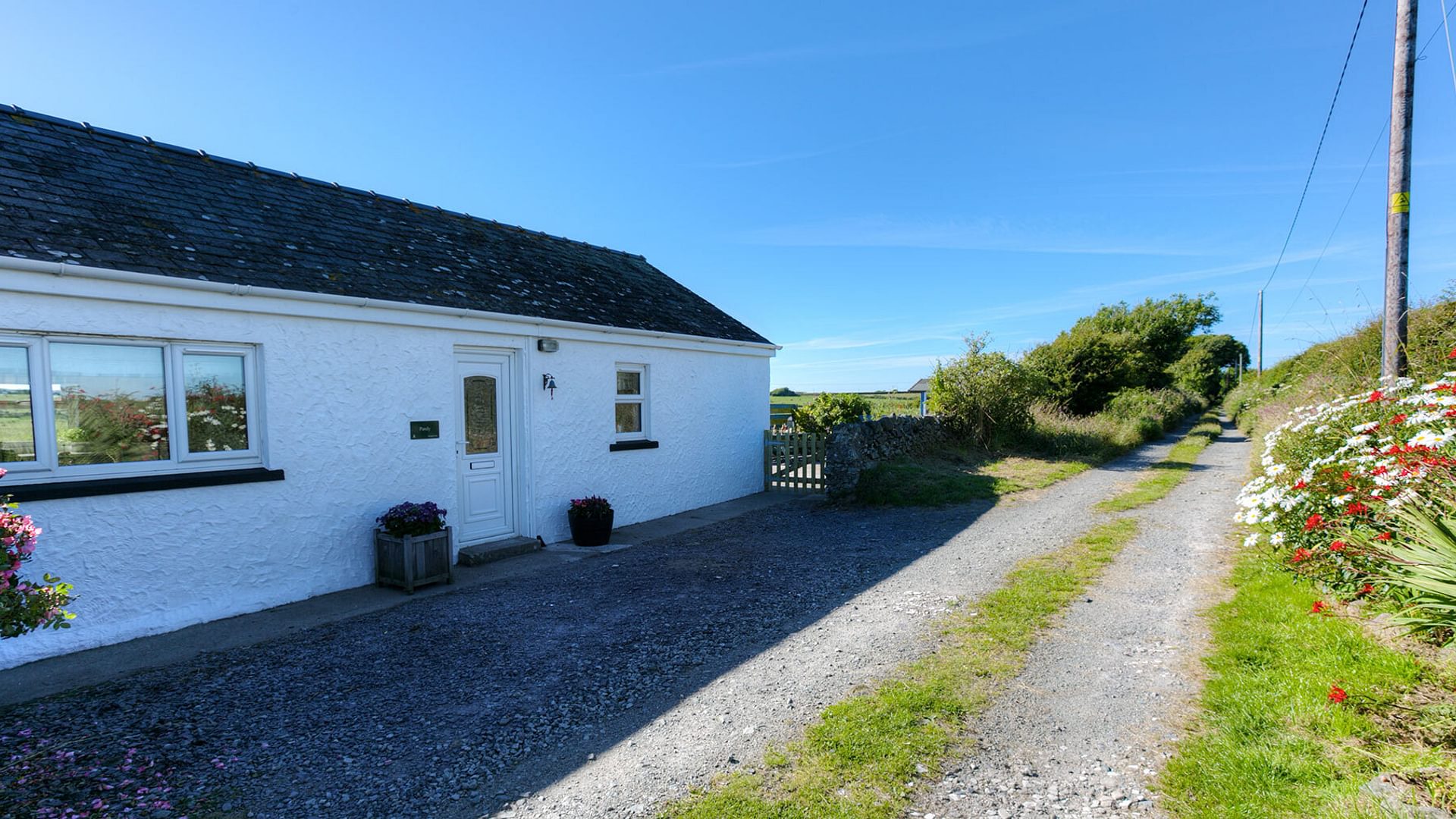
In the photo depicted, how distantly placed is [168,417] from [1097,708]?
7456 millimetres

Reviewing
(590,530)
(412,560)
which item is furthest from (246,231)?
(590,530)

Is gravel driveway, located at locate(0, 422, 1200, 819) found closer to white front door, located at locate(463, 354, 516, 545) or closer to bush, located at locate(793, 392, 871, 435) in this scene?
white front door, located at locate(463, 354, 516, 545)

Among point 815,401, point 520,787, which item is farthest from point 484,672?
point 815,401

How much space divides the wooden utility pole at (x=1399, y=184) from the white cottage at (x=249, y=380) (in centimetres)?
898

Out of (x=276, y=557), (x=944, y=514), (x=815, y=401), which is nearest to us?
(x=276, y=557)

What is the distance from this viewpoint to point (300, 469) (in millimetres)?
6270

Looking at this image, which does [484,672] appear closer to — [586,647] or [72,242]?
[586,647]

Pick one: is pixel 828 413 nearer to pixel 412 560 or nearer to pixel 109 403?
pixel 412 560

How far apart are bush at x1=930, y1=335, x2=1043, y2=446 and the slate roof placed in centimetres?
925

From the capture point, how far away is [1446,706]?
3.07 metres

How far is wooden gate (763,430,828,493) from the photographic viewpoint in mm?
12852

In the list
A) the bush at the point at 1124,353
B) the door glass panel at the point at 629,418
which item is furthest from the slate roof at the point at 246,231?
the bush at the point at 1124,353

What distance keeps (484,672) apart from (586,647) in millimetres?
760

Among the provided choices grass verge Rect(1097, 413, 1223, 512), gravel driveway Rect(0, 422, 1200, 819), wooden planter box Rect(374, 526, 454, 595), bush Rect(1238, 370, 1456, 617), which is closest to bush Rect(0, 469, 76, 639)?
gravel driveway Rect(0, 422, 1200, 819)
